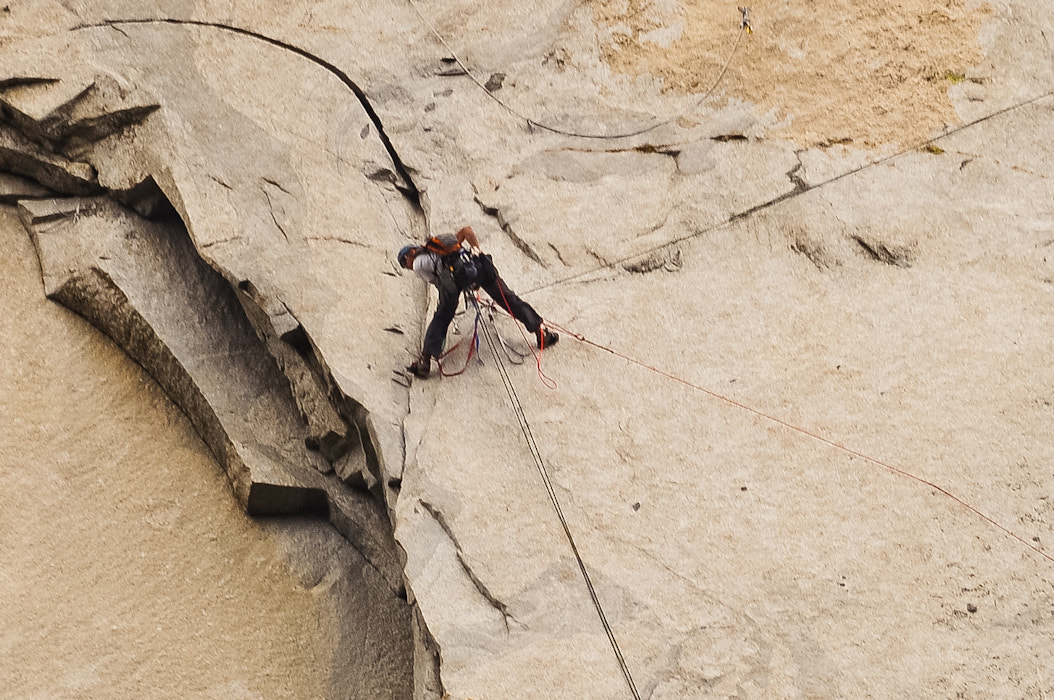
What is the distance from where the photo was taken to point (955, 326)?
5238 millimetres

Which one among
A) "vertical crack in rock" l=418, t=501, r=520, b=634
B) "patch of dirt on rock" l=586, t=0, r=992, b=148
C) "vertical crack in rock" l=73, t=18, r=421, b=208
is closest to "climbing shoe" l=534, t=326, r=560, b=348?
"vertical crack in rock" l=418, t=501, r=520, b=634

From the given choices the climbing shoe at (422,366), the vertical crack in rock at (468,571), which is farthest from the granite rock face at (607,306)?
the climbing shoe at (422,366)

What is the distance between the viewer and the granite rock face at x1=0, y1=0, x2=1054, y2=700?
439 centimetres

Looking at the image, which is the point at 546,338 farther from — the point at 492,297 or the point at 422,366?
the point at 422,366

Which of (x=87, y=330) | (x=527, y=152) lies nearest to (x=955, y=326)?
(x=527, y=152)

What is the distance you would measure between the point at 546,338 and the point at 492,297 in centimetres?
36

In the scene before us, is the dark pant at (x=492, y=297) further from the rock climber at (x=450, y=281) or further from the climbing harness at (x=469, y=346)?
the climbing harness at (x=469, y=346)

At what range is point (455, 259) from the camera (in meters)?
4.96

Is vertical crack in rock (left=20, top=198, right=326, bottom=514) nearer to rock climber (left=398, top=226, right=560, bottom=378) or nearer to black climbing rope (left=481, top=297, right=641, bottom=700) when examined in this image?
rock climber (left=398, top=226, right=560, bottom=378)

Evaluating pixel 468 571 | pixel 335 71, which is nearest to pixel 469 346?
pixel 468 571

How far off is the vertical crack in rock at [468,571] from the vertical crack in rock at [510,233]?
166 cm

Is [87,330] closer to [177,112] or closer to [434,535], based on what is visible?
[177,112]

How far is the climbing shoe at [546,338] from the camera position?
5.28 meters

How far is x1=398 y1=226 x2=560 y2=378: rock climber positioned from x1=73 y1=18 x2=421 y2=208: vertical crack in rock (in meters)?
1.19
